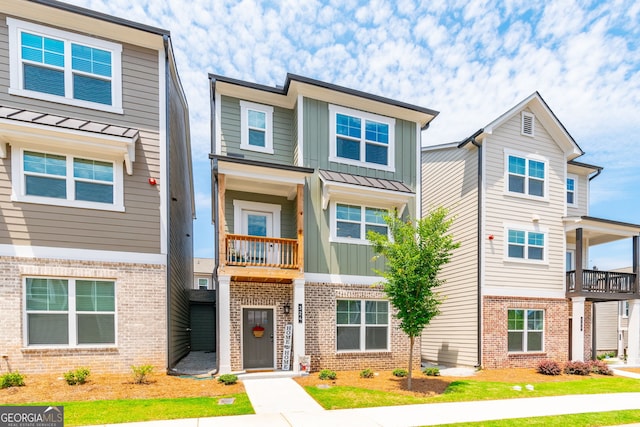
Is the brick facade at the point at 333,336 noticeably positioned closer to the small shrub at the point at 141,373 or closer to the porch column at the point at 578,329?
the small shrub at the point at 141,373

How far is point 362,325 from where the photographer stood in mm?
11727

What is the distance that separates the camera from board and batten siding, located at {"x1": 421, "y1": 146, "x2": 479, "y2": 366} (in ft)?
44.0

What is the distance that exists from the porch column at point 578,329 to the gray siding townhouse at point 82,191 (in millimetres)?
14943

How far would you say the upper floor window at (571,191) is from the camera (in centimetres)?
1652

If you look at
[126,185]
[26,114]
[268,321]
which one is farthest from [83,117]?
[268,321]

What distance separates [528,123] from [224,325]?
46.2 feet

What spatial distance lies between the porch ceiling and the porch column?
2.92 meters

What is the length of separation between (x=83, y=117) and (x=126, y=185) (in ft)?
6.98

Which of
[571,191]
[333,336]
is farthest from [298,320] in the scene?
[571,191]

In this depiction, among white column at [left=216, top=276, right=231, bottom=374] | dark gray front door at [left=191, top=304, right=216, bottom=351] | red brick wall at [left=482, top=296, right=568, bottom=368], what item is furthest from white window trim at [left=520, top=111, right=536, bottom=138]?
dark gray front door at [left=191, top=304, right=216, bottom=351]

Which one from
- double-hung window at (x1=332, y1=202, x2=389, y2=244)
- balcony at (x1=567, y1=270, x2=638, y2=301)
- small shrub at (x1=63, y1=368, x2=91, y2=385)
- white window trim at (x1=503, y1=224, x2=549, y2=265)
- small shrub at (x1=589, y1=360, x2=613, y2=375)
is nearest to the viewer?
small shrub at (x1=63, y1=368, x2=91, y2=385)

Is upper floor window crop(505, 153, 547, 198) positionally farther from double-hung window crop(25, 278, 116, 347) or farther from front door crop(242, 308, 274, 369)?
double-hung window crop(25, 278, 116, 347)

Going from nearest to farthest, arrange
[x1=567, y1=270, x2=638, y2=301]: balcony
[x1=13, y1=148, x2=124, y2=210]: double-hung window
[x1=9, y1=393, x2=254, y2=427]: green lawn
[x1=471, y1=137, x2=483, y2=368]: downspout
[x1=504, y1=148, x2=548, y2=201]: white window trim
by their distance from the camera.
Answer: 1. [x1=9, y1=393, x2=254, y2=427]: green lawn
2. [x1=13, y1=148, x2=124, y2=210]: double-hung window
3. [x1=471, y1=137, x2=483, y2=368]: downspout
4. [x1=504, y1=148, x2=548, y2=201]: white window trim
5. [x1=567, y1=270, x2=638, y2=301]: balcony

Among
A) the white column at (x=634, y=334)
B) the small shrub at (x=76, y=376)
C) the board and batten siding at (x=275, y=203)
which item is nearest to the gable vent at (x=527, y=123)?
the white column at (x=634, y=334)
